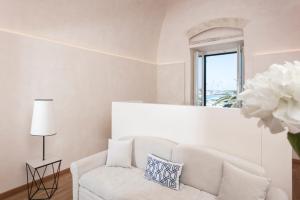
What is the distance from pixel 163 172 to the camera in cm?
227

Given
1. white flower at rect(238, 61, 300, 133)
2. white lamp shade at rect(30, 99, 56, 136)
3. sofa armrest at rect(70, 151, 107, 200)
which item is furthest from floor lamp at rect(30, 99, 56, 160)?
white flower at rect(238, 61, 300, 133)

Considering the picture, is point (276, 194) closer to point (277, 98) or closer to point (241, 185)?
point (241, 185)

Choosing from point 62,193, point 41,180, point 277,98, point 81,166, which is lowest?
point 62,193

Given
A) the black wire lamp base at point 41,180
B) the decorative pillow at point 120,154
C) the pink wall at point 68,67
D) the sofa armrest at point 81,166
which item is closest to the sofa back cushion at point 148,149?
the decorative pillow at point 120,154

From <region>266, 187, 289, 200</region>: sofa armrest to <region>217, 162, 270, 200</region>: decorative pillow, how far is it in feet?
0.20

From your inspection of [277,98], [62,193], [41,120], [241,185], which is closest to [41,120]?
[41,120]

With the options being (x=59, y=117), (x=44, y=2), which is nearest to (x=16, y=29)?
(x=44, y=2)

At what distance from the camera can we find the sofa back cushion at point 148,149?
248 centimetres


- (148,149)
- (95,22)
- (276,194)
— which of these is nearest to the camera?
(276,194)

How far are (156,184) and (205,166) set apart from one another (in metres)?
0.60

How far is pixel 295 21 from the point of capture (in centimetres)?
377

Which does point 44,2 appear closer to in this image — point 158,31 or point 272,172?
point 158,31

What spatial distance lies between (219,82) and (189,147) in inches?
132

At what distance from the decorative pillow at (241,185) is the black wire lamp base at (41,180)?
7.71ft
